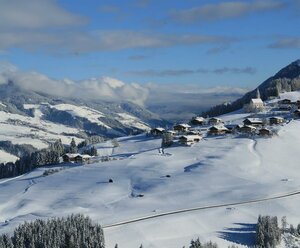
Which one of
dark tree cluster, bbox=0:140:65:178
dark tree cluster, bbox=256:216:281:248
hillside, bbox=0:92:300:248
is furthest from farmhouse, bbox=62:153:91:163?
dark tree cluster, bbox=256:216:281:248

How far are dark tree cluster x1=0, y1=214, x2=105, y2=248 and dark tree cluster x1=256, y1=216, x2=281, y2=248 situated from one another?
2284 cm

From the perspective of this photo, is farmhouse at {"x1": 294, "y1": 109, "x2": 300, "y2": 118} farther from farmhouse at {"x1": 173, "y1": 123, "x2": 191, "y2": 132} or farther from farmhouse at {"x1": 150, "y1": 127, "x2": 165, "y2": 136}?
farmhouse at {"x1": 150, "y1": 127, "x2": 165, "y2": 136}

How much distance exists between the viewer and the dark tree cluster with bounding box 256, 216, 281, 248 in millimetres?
87562

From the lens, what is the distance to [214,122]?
195250 mm

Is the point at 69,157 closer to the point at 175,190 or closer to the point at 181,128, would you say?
the point at 181,128

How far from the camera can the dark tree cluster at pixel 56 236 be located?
8331 centimetres

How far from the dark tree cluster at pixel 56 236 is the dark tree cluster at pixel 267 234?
74.9ft

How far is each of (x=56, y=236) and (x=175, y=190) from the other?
3731 cm

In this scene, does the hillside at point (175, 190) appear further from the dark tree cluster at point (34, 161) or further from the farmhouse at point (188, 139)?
the dark tree cluster at point (34, 161)

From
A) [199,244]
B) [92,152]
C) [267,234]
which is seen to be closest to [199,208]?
[267,234]

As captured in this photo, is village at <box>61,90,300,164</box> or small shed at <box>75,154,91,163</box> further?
village at <box>61,90,300,164</box>

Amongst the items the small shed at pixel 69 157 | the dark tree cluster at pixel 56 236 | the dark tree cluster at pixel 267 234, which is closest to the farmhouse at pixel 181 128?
the small shed at pixel 69 157

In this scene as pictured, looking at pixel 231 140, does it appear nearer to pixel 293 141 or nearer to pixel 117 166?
pixel 293 141

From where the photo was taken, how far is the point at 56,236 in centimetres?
8456
